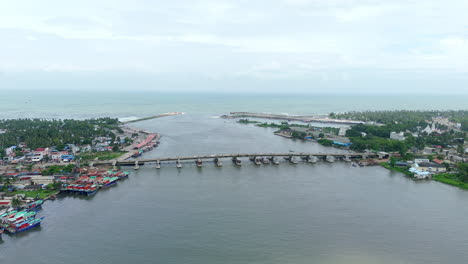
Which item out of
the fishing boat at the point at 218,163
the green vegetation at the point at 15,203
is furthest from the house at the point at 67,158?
the fishing boat at the point at 218,163

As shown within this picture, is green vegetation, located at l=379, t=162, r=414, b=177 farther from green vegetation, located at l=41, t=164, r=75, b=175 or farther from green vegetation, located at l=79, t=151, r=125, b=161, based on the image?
green vegetation, located at l=41, t=164, r=75, b=175

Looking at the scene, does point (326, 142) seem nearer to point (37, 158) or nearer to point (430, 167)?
point (430, 167)

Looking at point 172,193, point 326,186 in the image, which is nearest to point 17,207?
point 172,193

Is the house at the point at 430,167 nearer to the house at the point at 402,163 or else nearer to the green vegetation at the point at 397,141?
the house at the point at 402,163

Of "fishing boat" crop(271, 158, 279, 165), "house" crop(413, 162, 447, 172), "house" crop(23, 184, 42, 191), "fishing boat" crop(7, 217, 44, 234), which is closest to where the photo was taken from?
"fishing boat" crop(7, 217, 44, 234)

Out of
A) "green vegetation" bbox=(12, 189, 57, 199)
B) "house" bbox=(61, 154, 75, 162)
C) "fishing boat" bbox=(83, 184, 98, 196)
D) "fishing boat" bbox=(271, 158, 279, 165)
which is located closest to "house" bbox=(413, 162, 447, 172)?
"fishing boat" bbox=(271, 158, 279, 165)

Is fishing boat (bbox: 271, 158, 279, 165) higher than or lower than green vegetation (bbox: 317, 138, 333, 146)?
lower

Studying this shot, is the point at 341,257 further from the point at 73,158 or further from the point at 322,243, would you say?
the point at 73,158

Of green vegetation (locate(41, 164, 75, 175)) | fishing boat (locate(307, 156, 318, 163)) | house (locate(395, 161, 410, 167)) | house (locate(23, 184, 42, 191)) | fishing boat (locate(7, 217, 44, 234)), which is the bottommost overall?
fishing boat (locate(7, 217, 44, 234))
